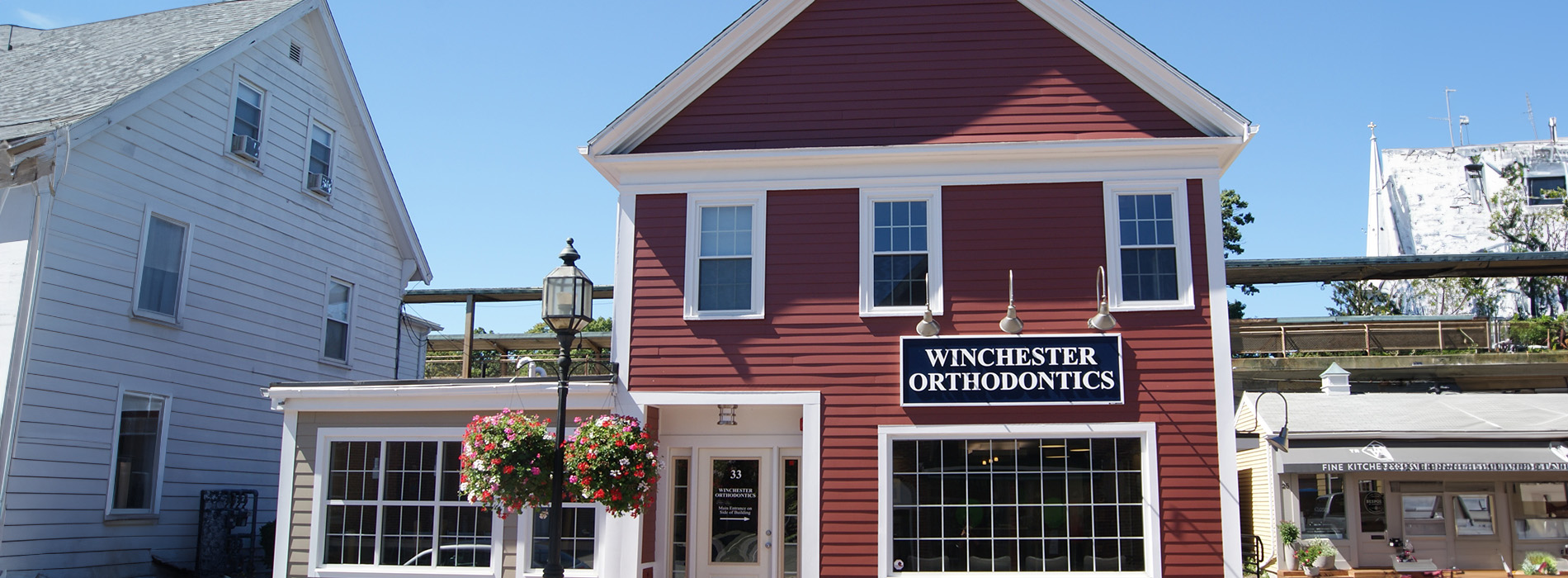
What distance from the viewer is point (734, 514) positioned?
1327 centimetres

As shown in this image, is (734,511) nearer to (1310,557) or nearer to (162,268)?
(162,268)

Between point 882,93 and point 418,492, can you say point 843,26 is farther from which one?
point 418,492

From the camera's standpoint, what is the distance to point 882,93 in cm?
1339

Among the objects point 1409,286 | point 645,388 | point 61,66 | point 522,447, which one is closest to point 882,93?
point 645,388

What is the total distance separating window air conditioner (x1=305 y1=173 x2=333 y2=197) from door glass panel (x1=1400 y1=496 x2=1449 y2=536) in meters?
19.2

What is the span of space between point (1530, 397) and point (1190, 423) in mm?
12115

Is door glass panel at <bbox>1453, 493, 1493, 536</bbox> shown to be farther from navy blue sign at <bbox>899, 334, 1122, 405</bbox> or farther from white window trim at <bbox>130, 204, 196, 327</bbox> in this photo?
white window trim at <bbox>130, 204, 196, 327</bbox>

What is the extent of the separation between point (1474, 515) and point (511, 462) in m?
16.1

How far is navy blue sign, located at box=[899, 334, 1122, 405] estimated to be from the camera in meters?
12.3

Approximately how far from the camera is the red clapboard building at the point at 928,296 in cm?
1224

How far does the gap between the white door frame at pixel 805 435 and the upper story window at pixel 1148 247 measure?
3672 mm

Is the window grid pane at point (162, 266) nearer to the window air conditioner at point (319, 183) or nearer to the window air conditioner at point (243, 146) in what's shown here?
the window air conditioner at point (243, 146)

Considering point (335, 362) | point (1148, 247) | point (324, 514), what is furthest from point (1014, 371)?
point (335, 362)

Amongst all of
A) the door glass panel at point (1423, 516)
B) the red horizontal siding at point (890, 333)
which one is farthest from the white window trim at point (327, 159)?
the door glass panel at point (1423, 516)
